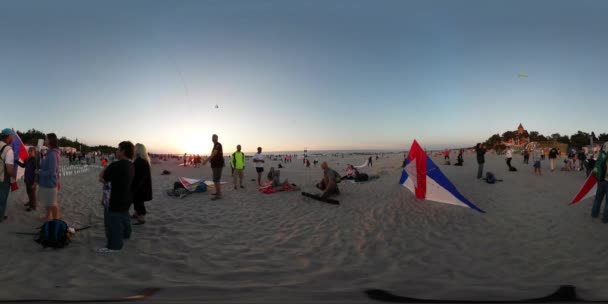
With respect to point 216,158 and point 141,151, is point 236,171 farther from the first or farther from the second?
point 141,151

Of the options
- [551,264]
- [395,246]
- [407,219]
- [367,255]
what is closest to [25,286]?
[367,255]

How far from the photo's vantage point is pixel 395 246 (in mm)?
4617

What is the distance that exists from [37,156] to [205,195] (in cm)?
452

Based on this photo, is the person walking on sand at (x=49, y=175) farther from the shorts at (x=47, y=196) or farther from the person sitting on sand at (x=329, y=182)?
the person sitting on sand at (x=329, y=182)

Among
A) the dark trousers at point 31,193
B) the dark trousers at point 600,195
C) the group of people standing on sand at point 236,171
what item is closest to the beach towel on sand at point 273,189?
the group of people standing on sand at point 236,171

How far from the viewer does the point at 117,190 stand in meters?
3.91

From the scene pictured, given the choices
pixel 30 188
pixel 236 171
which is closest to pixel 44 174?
pixel 30 188

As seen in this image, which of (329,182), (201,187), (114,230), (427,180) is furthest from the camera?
(201,187)

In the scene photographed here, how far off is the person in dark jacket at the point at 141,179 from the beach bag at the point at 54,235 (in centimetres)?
119

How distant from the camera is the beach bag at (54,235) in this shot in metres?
4.17

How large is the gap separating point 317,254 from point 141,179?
12.6 ft

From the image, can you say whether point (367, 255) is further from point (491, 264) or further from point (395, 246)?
point (491, 264)

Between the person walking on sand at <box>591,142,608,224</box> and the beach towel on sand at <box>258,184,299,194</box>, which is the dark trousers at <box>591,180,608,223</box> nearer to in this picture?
the person walking on sand at <box>591,142,608,224</box>

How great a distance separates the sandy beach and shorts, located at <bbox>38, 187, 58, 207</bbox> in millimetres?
677
